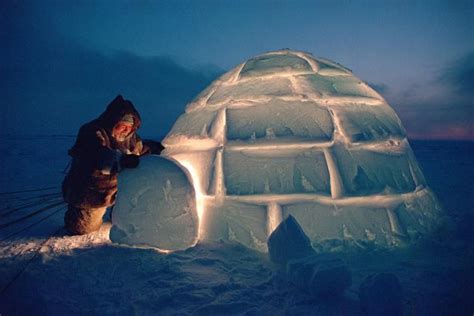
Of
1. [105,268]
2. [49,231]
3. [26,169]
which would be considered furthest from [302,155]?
[26,169]

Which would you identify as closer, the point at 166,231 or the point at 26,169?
the point at 166,231

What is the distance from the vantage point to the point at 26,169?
9352 mm

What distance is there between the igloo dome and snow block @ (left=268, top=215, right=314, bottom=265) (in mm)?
313

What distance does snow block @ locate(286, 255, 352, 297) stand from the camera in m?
2.25

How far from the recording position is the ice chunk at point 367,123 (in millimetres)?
3474

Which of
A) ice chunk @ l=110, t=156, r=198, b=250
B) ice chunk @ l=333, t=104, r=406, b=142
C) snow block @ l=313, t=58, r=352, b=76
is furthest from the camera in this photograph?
snow block @ l=313, t=58, r=352, b=76

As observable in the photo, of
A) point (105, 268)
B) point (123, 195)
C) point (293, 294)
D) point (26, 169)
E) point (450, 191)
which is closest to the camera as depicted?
point (293, 294)

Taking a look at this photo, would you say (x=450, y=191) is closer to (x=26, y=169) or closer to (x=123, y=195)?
(x=123, y=195)

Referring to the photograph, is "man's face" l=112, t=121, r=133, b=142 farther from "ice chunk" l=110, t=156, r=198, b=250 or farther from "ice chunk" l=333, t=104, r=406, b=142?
"ice chunk" l=333, t=104, r=406, b=142

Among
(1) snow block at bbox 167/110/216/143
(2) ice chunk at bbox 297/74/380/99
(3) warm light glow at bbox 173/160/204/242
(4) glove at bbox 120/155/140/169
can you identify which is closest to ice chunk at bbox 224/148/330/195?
(3) warm light glow at bbox 173/160/204/242

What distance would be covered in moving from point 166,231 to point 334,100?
97.6 inches

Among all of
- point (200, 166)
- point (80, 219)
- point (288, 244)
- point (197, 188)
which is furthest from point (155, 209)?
point (288, 244)

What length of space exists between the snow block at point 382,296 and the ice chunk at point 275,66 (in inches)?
104

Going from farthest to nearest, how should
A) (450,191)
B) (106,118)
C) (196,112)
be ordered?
(450,191) → (196,112) → (106,118)
